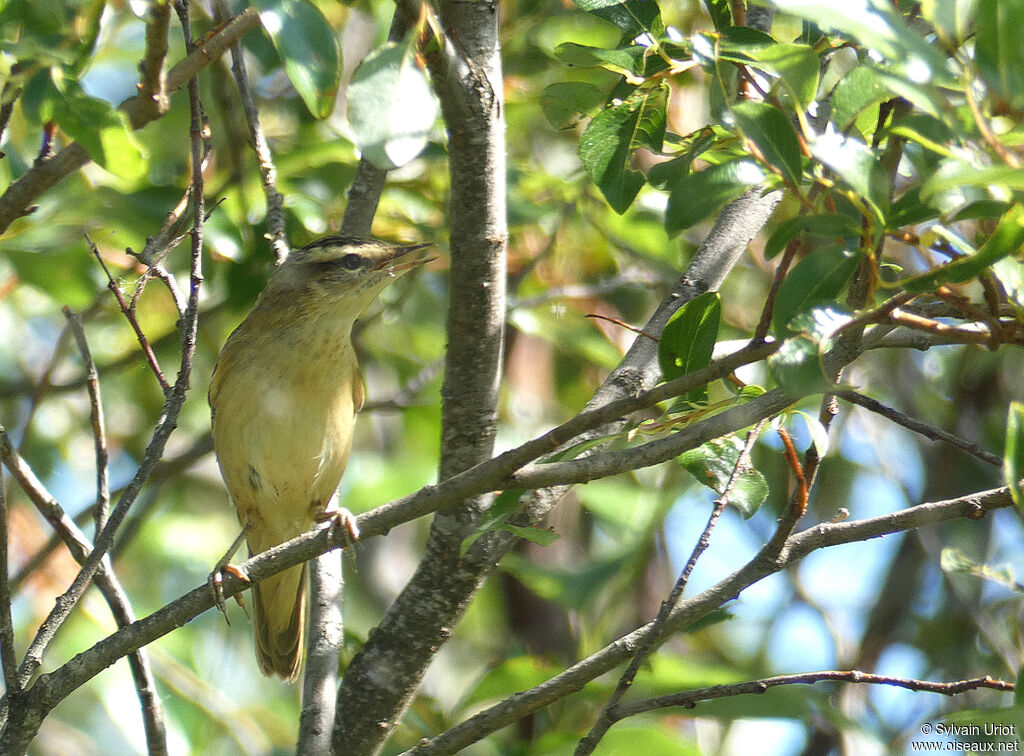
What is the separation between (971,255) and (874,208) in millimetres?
157

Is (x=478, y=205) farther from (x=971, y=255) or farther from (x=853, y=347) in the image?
(x=971, y=255)

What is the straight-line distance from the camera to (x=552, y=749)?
3.12m

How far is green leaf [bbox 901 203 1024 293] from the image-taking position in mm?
1431

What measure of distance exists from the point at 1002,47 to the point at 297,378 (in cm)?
274

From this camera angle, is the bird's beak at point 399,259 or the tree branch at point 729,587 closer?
the tree branch at point 729,587

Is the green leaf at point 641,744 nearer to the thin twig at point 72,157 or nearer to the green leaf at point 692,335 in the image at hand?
the green leaf at point 692,335

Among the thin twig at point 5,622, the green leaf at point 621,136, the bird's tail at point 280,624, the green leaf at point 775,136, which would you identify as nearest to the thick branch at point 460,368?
the green leaf at point 621,136

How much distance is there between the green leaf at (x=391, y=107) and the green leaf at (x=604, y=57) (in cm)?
47

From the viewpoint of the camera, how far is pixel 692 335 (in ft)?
6.35

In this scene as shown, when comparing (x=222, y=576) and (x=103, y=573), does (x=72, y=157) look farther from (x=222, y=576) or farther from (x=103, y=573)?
(x=222, y=576)

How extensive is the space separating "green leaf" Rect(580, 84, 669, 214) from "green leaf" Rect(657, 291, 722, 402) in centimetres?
26

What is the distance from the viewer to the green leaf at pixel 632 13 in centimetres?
204

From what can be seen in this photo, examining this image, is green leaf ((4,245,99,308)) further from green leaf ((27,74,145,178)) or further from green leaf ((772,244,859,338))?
green leaf ((772,244,859,338))

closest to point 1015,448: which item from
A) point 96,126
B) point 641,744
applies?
point 641,744
